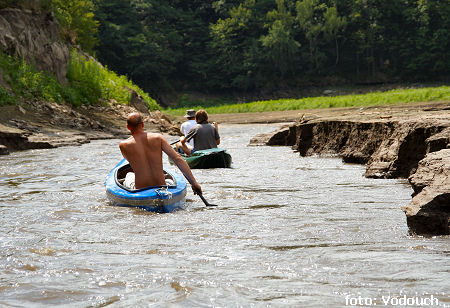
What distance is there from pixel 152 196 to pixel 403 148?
4.36 meters

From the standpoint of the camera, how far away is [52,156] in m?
16.2

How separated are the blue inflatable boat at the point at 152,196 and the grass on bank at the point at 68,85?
14.9 meters

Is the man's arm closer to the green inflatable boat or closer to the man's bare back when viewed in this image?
the man's bare back

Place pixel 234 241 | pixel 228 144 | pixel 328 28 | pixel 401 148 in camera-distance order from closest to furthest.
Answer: pixel 234 241
pixel 401 148
pixel 228 144
pixel 328 28

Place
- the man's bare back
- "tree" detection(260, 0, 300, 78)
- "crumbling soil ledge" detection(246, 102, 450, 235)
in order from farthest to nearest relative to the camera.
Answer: "tree" detection(260, 0, 300, 78)
the man's bare back
"crumbling soil ledge" detection(246, 102, 450, 235)

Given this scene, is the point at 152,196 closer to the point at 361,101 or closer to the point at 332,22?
the point at 361,101

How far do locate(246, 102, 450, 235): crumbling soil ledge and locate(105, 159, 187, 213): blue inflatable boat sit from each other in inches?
110

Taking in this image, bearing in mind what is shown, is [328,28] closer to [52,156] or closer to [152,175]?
[52,156]

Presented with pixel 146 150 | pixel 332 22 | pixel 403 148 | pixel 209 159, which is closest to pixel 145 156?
pixel 146 150

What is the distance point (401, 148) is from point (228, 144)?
1146 centimetres

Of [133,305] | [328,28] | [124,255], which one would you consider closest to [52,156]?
[124,255]

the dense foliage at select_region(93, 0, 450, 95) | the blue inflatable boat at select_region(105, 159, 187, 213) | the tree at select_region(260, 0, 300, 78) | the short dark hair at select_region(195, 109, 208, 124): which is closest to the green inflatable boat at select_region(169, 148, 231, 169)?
the short dark hair at select_region(195, 109, 208, 124)

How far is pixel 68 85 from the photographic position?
87.9ft

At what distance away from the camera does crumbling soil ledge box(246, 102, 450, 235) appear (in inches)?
214
